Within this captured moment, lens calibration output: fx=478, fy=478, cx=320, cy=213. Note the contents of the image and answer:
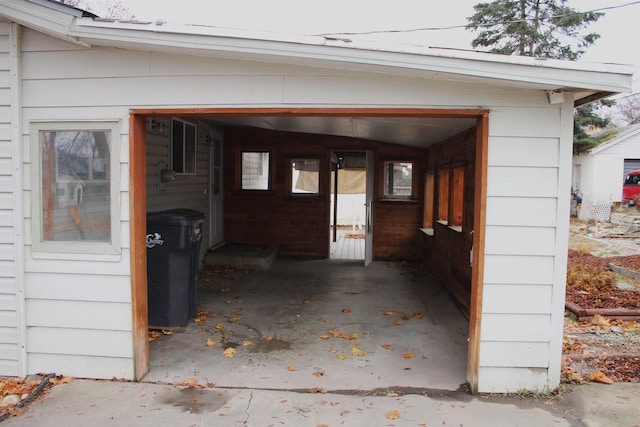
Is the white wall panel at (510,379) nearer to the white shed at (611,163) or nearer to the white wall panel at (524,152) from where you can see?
the white wall panel at (524,152)

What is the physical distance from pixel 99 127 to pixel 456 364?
348 cm

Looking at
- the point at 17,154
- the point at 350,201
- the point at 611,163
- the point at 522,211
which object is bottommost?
the point at 350,201

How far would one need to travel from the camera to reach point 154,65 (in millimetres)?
3553

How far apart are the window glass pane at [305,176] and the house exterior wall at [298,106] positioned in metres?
5.80

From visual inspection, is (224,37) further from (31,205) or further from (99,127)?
(31,205)

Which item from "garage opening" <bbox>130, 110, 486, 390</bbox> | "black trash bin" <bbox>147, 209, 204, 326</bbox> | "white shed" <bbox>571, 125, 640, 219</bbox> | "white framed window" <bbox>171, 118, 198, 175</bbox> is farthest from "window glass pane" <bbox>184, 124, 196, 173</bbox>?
"white shed" <bbox>571, 125, 640, 219</bbox>

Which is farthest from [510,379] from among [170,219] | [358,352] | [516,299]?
[170,219]

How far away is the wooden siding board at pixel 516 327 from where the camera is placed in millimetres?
3479

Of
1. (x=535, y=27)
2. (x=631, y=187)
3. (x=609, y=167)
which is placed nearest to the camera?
(x=535, y=27)

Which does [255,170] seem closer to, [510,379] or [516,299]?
[516,299]

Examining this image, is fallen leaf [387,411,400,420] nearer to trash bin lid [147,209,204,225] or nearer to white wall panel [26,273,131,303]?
white wall panel [26,273,131,303]

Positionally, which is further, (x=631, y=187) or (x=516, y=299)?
(x=631, y=187)

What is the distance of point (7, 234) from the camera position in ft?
12.2

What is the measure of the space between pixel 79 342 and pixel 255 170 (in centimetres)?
613
